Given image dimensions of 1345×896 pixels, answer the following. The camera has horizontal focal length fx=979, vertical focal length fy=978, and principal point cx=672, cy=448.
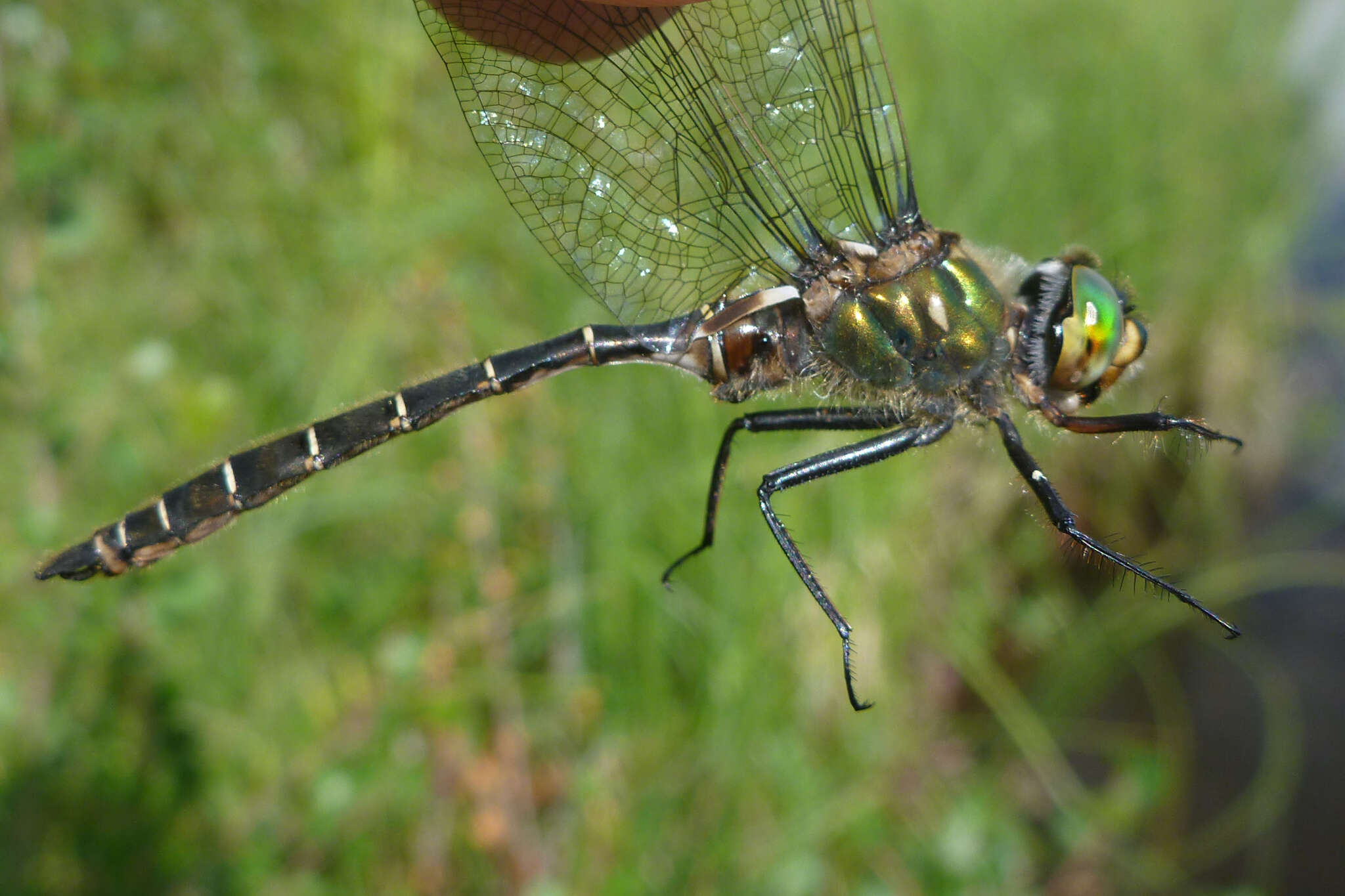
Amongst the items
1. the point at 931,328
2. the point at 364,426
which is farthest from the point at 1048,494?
the point at 364,426

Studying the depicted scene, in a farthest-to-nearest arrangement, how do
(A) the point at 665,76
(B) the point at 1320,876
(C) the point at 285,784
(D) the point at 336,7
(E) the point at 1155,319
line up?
(E) the point at 1155,319 → (D) the point at 336,7 → (B) the point at 1320,876 → (C) the point at 285,784 → (A) the point at 665,76

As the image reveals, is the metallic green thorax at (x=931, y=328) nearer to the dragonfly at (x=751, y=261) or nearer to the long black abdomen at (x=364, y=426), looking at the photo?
the dragonfly at (x=751, y=261)

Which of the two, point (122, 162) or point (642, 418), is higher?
point (122, 162)

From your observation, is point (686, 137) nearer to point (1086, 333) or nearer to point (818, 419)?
point (818, 419)

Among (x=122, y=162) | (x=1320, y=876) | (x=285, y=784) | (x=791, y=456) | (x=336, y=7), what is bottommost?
(x=1320, y=876)

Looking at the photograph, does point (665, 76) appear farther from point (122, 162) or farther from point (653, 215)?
point (122, 162)

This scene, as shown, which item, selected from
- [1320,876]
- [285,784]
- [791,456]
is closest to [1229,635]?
[791,456]

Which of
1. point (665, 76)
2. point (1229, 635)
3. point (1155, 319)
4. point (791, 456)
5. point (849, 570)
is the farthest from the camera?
point (1155, 319)

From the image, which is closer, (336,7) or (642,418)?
(642,418)
